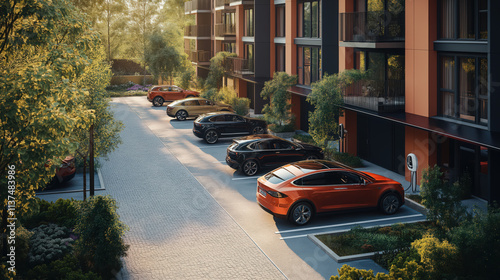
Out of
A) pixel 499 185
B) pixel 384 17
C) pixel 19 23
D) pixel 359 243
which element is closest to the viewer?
pixel 19 23

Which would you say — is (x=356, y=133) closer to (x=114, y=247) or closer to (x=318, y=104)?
(x=318, y=104)

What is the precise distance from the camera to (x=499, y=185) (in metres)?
15.1

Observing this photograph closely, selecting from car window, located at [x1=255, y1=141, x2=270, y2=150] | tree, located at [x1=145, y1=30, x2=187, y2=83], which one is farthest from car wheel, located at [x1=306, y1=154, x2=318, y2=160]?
tree, located at [x1=145, y1=30, x2=187, y2=83]

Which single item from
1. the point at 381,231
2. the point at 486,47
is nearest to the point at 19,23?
the point at 381,231

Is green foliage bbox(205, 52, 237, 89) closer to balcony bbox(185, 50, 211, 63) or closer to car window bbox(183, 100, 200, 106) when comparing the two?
car window bbox(183, 100, 200, 106)

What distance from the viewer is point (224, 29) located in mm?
44281

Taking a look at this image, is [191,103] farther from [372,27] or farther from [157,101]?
[372,27]

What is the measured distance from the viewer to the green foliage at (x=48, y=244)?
37.5 feet

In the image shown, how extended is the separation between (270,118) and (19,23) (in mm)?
19559

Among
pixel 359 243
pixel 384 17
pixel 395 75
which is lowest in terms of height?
pixel 359 243

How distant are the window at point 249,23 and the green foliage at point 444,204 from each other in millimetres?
26989

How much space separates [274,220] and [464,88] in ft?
24.3

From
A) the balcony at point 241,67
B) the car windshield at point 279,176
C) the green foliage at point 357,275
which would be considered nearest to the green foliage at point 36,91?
the green foliage at point 357,275

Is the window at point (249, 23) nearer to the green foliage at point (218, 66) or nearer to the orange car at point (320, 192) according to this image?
the green foliage at point (218, 66)
